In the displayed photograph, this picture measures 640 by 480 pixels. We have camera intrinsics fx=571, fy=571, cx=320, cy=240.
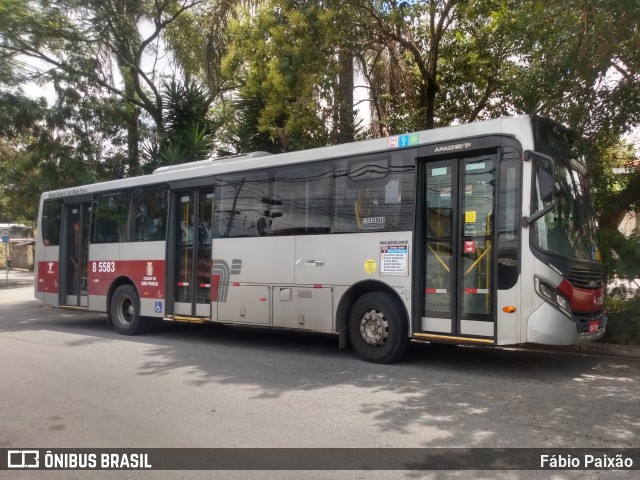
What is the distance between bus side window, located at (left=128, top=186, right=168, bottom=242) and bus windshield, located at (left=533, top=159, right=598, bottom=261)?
724cm

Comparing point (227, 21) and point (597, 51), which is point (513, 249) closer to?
point (597, 51)

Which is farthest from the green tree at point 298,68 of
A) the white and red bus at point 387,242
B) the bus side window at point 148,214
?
the bus side window at point 148,214

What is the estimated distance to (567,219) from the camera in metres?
7.40

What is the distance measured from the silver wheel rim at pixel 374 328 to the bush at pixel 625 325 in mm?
3774

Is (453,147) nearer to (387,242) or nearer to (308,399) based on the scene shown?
(387,242)

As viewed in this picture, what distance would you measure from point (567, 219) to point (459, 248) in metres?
1.44

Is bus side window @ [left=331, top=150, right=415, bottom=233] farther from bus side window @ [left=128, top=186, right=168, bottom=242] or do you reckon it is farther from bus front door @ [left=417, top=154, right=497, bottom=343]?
bus side window @ [left=128, top=186, right=168, bottom=242]

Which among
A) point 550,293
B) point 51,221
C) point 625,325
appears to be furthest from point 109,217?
point 625,325

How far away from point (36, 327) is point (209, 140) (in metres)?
6.92

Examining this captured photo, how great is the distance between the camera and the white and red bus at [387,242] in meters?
6.95

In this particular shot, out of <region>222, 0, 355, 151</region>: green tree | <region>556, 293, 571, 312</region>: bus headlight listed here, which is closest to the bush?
<region>556, 293, 571, 312</region>: bus headlight

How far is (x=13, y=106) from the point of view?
54.4 feet

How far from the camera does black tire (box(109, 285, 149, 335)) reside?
11.7 meters

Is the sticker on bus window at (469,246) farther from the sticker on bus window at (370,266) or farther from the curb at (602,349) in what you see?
the curb at (602,349)
